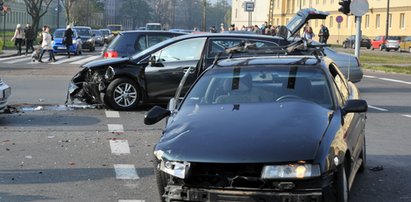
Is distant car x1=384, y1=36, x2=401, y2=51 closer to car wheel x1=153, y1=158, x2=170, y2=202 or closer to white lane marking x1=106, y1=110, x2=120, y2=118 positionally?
white lane marking x1=106, y1=110, x2=120, y2=118

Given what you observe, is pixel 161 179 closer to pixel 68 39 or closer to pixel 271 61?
pixel 271 61

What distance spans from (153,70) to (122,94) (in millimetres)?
809

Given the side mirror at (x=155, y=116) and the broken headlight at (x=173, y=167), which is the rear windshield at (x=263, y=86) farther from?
the broken headlight at (x=173, y=167)

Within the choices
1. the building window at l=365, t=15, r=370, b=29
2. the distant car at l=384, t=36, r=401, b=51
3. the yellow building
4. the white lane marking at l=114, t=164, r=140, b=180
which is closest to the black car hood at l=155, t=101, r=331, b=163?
the white lane marking at l=114, t=164, r=140, b=180

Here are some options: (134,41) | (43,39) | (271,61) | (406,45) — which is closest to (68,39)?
(43,39)

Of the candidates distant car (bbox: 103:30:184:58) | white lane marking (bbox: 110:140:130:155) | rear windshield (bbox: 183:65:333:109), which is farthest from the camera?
distant car (bbox: 103:30:184:58)

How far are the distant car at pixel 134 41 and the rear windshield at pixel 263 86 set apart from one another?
10943mm

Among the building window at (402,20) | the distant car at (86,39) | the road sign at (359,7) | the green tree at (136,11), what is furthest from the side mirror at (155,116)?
the green tree at (136,11)

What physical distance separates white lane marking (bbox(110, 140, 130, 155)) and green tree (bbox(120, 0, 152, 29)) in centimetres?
13227

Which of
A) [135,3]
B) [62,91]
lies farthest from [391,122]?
[135,3]

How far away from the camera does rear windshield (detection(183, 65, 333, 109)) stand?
6141 mm

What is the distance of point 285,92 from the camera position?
20.3ft

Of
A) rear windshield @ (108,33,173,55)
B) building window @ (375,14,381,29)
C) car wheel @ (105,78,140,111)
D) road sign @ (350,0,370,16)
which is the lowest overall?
car wheel @ (105,78,140,111)

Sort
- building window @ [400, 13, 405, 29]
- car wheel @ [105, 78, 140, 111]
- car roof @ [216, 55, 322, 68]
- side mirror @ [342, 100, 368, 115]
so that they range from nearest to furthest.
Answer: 1. side mirror @ [342, 100, 368, 115]
2. car roof @ [216, 55, 322, 68]
3. car wheel @ [105, 78, 140, 111]
4. building window @ [400, 13, 405, 29]
